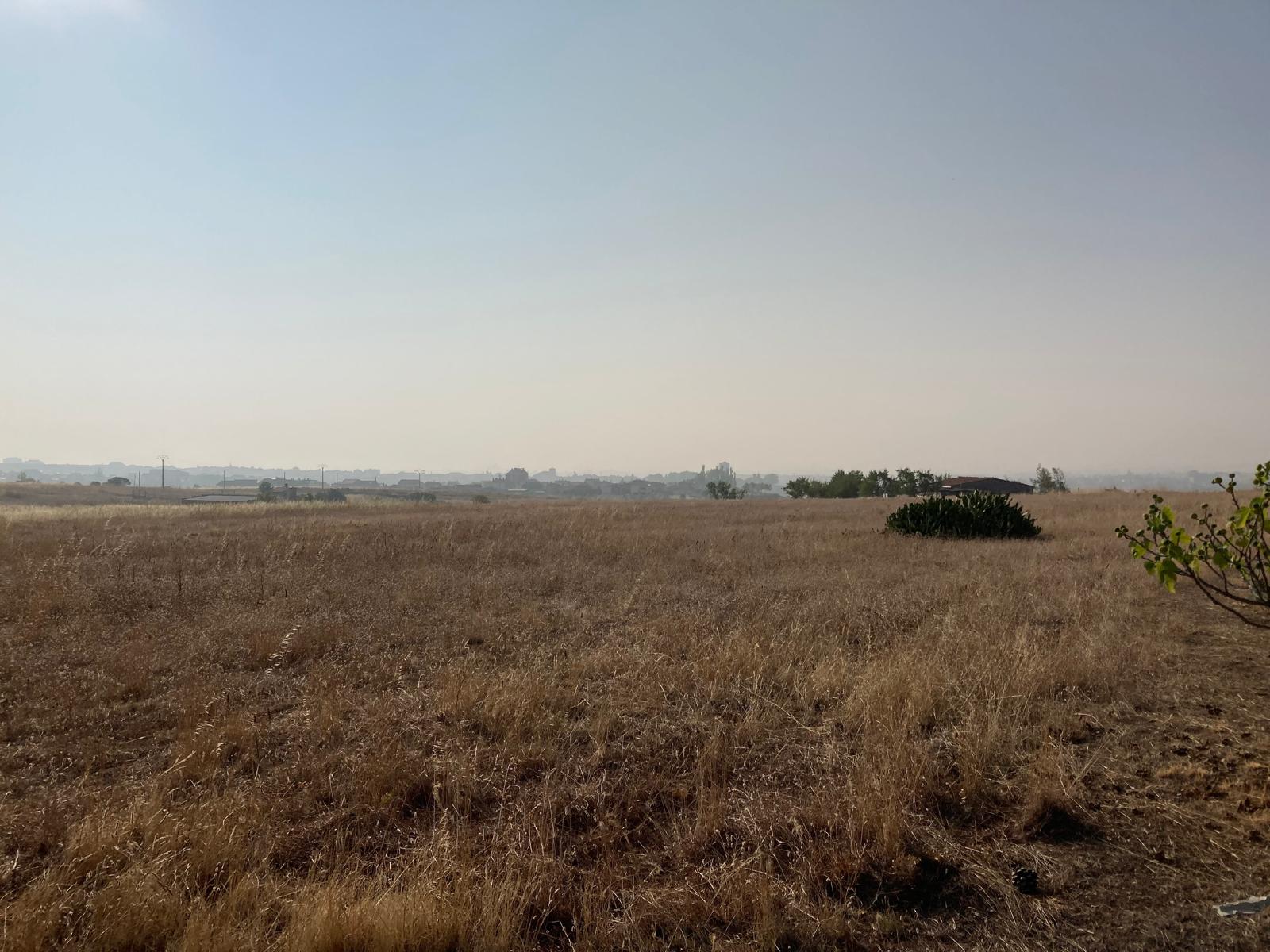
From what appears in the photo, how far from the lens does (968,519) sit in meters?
16.8

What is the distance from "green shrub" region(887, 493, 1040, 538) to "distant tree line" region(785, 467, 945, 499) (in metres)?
43.1

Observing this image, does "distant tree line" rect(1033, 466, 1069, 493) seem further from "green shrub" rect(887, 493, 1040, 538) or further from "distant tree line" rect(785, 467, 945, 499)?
"green shrub" rect(887, 493, 1040, 538)

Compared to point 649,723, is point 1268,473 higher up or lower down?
higher up

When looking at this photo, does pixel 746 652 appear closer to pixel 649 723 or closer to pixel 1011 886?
pixel 649 723

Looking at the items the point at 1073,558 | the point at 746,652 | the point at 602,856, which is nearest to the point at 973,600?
the point at 746,652

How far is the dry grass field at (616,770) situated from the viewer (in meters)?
3.18

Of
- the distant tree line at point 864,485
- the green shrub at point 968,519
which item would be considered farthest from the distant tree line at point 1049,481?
the green shrub at point 968,519

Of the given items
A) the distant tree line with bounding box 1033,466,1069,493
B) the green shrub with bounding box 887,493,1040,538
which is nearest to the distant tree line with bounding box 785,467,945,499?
the distant tree line with bounding box 1033,466,1069,493

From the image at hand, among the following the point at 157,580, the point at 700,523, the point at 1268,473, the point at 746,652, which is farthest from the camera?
the point at 700,523

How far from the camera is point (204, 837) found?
372cm

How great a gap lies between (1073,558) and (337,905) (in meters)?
13.4

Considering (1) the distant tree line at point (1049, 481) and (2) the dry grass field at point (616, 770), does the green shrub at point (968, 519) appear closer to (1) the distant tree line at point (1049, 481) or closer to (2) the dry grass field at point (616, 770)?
(2) the dry grass field at point (616, 770)

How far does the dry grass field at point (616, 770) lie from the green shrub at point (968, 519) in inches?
278

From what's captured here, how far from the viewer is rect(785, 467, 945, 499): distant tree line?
60906 millimetres
